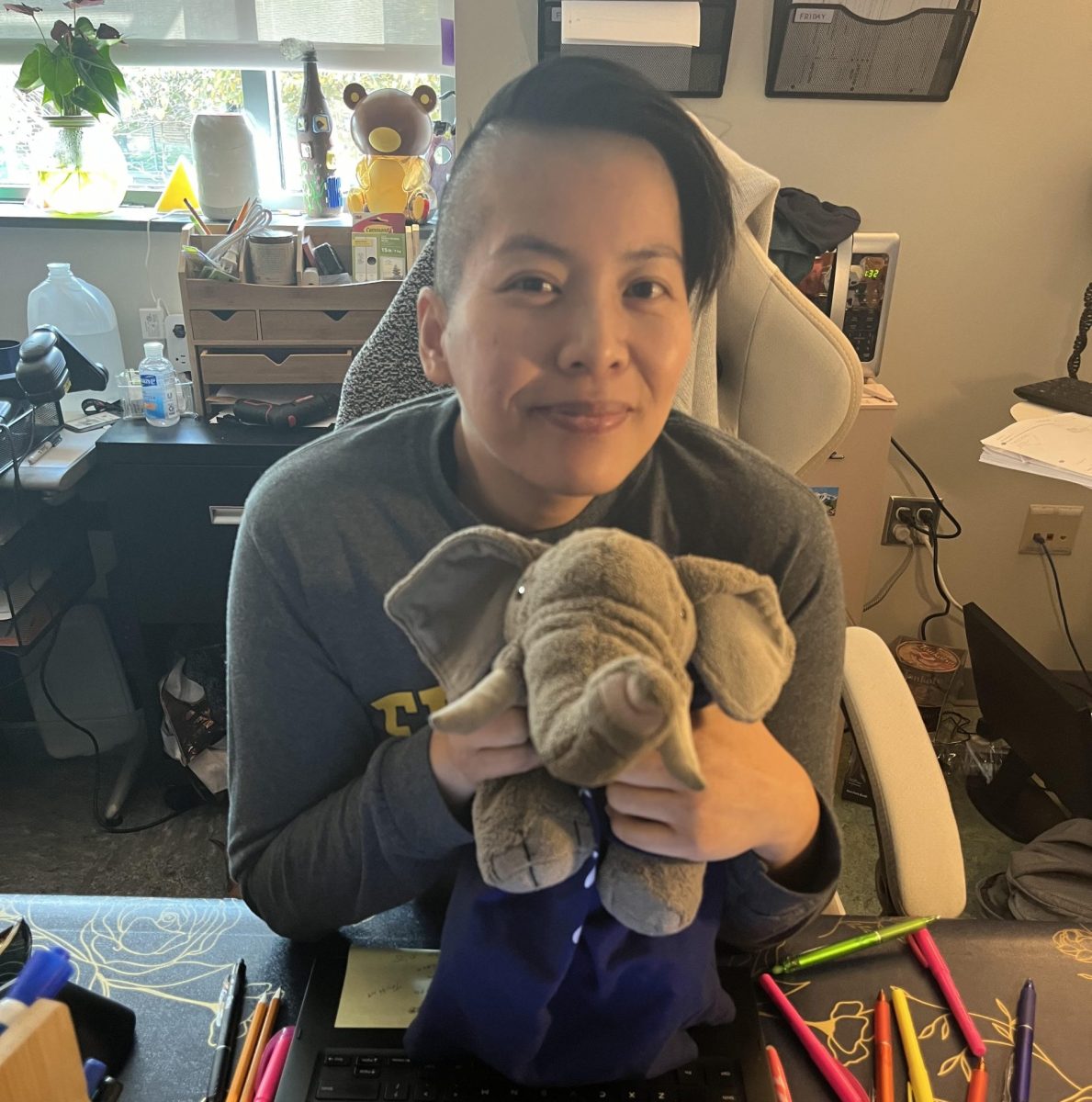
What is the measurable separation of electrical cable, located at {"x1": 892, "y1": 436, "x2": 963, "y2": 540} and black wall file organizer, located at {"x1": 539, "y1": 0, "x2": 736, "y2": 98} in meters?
0.75

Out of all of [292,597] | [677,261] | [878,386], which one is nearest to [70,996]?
[292,597]

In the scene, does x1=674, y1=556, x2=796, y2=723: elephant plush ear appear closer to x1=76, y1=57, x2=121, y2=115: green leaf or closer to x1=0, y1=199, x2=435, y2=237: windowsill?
x1=0, y1=199, x2=435, y2=237: windowsill

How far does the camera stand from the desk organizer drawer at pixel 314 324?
1.38 meters

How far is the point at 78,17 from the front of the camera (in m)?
1.75

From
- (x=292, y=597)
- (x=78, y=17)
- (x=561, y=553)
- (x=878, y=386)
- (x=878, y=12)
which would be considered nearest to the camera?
(x=561, y=553)

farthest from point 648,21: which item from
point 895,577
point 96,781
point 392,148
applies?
point 96,781

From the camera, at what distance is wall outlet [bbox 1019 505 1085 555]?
6.24 ft

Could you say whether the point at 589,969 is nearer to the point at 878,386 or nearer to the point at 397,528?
the point at 397,528

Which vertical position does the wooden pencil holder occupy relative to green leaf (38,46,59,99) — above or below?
below

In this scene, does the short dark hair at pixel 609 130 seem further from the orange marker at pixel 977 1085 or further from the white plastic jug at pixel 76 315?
the white plastic jug at pixel 76 315

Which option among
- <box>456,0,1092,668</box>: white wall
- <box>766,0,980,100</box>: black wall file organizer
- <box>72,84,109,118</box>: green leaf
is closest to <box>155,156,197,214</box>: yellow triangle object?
<box>72,84,109,118</box>: green leaf

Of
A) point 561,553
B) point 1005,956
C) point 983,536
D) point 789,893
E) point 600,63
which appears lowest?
point 983,536

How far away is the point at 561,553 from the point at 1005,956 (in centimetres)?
52

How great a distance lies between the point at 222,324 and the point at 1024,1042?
128 cm
